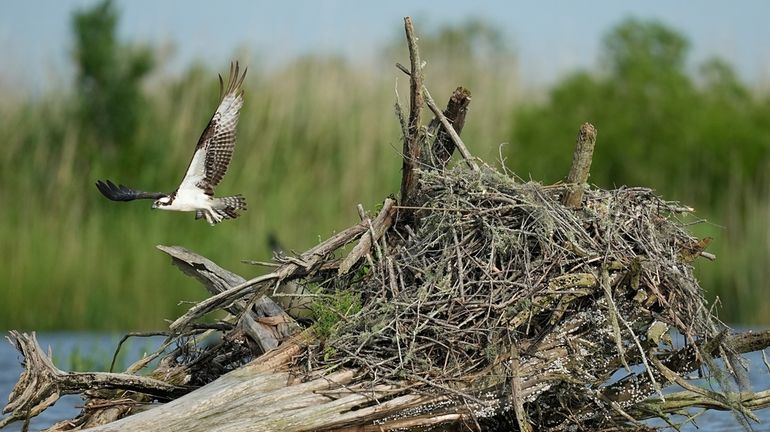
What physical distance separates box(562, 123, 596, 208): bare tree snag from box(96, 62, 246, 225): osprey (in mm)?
2988

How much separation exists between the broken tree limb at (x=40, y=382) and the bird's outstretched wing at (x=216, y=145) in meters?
2.58

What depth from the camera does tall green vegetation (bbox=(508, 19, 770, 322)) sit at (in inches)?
658

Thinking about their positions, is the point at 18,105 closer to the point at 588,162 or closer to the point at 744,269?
the point at 744,269

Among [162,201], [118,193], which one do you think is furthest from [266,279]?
[162,201]

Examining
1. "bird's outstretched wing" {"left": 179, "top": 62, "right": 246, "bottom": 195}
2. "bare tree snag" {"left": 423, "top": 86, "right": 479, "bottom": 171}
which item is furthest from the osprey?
"bare tree snag" {"left": 423, "top": 86, "right": 479, "bottom": 171}

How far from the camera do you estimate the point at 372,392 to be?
247 inches

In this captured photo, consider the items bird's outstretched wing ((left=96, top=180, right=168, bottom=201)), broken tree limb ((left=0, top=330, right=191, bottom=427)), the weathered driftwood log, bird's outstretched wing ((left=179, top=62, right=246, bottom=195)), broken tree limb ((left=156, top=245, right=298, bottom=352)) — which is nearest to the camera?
the weathered driftwood log

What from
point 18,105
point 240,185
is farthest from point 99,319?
point 18,105

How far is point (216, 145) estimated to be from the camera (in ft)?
30.1

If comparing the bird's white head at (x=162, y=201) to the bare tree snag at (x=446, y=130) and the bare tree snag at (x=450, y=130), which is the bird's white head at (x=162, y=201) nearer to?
the bare tree snag at (x=446, y=130)

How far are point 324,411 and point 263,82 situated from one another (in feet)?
40.6

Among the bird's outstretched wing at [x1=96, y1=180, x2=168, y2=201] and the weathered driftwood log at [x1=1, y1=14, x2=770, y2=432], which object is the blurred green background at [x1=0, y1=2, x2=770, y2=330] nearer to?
the bird's outstretched wing at [x1=96, y1=180, x2=168, y2=201]

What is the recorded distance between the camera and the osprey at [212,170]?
9.00m

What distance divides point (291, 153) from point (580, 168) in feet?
33.7
